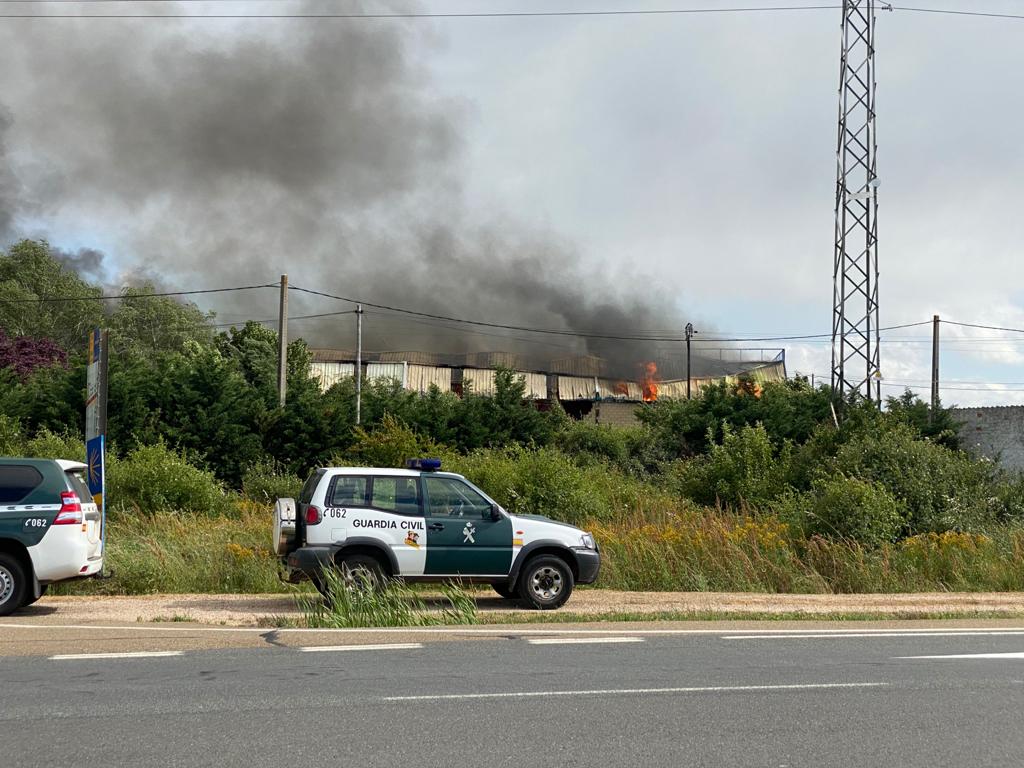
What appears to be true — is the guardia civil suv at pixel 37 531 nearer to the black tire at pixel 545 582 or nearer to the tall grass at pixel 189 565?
the tall grass at pixel 189 565

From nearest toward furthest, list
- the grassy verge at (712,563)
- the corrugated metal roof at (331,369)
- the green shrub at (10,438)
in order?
the grassy verge at (712,563) → the green shrub at (10,438) → the corrugated metal roof at (331,369)

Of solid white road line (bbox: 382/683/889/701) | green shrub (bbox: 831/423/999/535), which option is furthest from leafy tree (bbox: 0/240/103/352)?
solid white road line (bbox: 382/683/889/701)

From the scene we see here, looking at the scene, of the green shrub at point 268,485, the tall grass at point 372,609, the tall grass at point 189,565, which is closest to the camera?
the tall grass at point 372,609

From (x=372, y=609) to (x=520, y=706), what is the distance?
4866 millimetres

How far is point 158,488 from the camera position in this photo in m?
24.3

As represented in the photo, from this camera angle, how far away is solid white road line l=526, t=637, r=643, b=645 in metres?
10.4

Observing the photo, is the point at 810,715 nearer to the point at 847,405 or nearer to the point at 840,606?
the point at 840,606

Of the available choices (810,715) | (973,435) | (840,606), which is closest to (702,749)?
(810,715)

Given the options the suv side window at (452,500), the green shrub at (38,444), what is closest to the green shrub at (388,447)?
the green shrub at (38,444)

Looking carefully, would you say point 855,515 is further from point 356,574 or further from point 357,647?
point 357,647

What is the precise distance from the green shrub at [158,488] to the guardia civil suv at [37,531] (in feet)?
36.6

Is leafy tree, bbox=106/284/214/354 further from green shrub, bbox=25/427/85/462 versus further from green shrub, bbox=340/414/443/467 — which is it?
green shrub, bbox=25/427/85/462

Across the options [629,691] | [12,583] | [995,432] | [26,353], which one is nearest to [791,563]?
[629,691]

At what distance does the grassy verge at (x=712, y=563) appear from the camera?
15.2 metres
